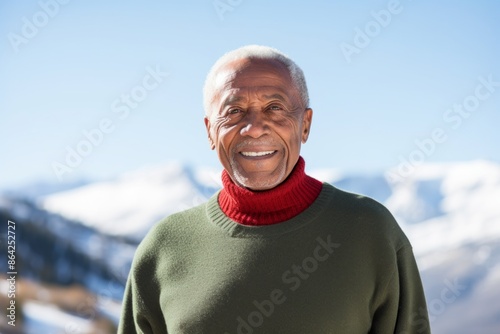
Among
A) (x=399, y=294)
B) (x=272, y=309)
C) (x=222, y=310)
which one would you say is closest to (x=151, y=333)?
(x=222, y=310)

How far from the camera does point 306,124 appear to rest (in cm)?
210

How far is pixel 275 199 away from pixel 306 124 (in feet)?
0.81

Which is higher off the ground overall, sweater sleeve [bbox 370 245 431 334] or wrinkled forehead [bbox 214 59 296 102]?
wrinkled forehead [bbox 214 59 296 102]

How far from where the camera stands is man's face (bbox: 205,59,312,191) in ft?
6.45

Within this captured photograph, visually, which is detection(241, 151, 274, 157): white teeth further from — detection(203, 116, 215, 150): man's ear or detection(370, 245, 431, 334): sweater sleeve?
detection(370, 245, 431, 334): sweater sleeve

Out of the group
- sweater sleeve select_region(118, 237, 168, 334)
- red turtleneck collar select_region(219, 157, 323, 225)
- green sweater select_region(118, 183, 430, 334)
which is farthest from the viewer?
sweater sleeve select_region(118, 237, 168, 334)

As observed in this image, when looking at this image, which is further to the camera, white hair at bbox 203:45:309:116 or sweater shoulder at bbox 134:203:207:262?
sweater shoulder at bbox 134:203:207:262

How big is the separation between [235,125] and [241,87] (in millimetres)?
108

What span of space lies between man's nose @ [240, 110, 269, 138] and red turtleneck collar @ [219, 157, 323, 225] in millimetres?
187

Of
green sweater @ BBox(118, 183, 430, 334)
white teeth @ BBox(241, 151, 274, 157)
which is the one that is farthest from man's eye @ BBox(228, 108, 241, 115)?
green sweater @ BBox(118, 183, 430, 334)

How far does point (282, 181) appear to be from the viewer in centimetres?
206

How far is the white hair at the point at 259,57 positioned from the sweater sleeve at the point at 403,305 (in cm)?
55

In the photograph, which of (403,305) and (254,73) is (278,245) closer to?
(403,305)

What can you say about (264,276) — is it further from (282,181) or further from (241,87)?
(241,87)
